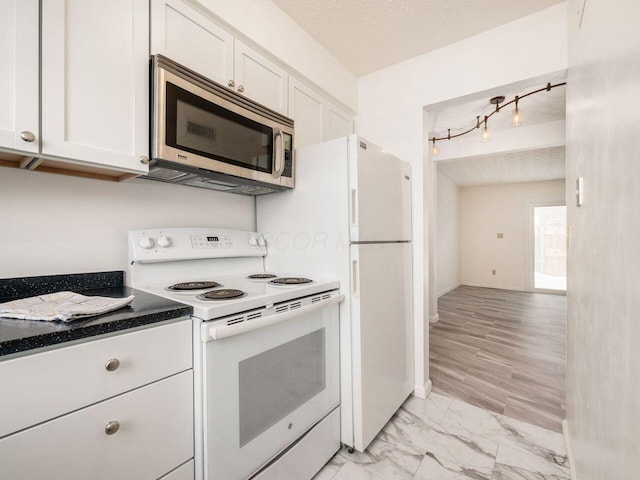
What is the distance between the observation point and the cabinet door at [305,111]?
75.0 inches

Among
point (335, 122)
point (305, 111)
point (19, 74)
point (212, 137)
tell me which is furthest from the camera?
point (335, 122)

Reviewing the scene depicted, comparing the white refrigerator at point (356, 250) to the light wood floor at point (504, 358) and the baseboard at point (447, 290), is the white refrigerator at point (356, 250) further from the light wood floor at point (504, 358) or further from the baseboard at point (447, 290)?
the baseboard at point (447, 290)

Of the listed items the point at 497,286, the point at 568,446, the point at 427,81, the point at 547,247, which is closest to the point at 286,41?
the point at 427,81

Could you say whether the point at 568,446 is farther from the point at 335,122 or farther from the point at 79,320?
the point at 335,122

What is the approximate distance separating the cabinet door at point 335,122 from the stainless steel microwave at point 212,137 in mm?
592

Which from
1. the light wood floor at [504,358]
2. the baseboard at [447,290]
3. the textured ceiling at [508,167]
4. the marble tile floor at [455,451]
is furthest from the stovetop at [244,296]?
the baseboard at [447,290]

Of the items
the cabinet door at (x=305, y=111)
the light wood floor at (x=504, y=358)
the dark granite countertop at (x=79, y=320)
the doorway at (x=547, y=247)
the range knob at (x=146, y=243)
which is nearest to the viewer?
the dark granite countertop at (x=79, y=320)

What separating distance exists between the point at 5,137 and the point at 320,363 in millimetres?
1435

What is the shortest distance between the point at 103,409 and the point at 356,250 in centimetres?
113

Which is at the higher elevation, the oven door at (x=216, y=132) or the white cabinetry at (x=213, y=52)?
the white cabinetry at (x=213, y=52)

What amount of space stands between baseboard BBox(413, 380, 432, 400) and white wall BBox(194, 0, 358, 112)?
2253 mm

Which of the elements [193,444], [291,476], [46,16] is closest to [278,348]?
[193,444]

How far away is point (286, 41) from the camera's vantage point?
1.78 meters

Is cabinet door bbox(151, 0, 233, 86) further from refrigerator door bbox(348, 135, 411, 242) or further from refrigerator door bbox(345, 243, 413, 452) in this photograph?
refrigerator door bbox(345, 243, 413, 452)
